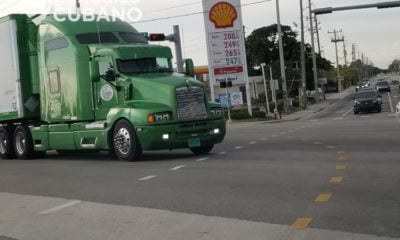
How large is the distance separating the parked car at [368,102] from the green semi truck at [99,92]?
27.4 metres

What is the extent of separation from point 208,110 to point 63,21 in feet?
15.2

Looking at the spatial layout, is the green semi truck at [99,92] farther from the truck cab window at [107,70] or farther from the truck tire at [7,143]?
the truck tire at [7,143]

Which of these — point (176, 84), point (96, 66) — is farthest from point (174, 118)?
point (96, 66)

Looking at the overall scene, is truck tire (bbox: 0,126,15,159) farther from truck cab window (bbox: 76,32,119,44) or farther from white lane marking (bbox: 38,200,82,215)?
white lane marking (bbox: 38,200,82,215)

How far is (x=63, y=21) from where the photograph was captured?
16469 millimetres

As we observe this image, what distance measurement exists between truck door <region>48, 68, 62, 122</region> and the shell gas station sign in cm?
2756

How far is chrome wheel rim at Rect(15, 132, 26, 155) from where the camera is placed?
60.7 ft

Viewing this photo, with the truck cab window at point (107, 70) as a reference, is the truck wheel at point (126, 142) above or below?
below

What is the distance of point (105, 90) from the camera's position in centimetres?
1551

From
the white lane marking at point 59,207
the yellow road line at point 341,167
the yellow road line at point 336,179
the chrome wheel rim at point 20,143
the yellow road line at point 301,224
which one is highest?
the chrome wheel rim at point 20,143

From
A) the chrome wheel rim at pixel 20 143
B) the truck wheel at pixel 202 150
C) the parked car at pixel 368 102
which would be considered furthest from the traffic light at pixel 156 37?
the parked car at pixel 368 102

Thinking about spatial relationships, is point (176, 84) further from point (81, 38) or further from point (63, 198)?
point (63, 198)

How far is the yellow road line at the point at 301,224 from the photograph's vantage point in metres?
7.15

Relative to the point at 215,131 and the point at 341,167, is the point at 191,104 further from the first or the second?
the point at 341,167
